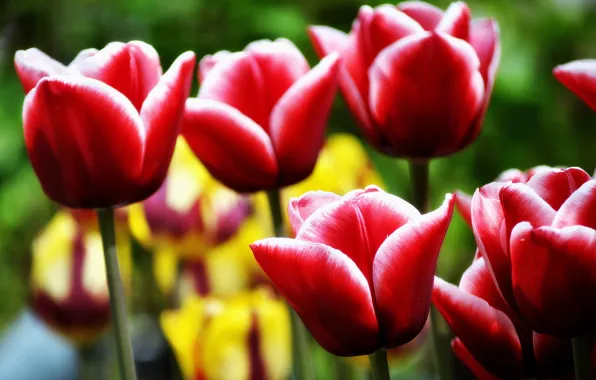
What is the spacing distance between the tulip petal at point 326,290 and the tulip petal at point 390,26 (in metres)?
0.16

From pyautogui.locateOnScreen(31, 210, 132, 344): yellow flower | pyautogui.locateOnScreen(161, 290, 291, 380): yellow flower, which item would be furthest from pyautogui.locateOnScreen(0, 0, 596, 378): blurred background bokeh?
pyautogui.locateOnScreen(161, 290, 291, 380): yellow flower

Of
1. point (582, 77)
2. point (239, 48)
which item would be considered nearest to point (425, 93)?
point (582, 77)

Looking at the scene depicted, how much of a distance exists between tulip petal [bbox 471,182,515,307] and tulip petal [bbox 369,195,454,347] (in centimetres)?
1

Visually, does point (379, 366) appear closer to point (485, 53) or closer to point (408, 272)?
point (408, 272)

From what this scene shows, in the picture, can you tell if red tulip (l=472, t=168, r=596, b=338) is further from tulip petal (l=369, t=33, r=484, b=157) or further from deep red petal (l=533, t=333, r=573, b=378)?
tulip petal (l=369, t=33, r=484, b=157)

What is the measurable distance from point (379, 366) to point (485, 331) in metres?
0.04

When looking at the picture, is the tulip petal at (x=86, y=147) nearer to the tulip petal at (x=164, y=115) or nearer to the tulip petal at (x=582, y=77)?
the tulip petal at (x=164, y=115)

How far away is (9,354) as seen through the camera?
114 centimetres

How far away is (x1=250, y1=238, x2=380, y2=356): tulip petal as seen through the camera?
1.20ft

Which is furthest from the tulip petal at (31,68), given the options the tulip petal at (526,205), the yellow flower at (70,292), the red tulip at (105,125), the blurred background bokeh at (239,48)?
the blurred background bokeh at (239,48)

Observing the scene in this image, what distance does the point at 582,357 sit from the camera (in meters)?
0.36

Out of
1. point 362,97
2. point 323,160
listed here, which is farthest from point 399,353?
point 362,97

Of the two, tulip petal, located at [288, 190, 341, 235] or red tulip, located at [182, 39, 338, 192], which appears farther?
red tulip, located at [182, 39, 338, 192]

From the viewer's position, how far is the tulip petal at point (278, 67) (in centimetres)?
51
